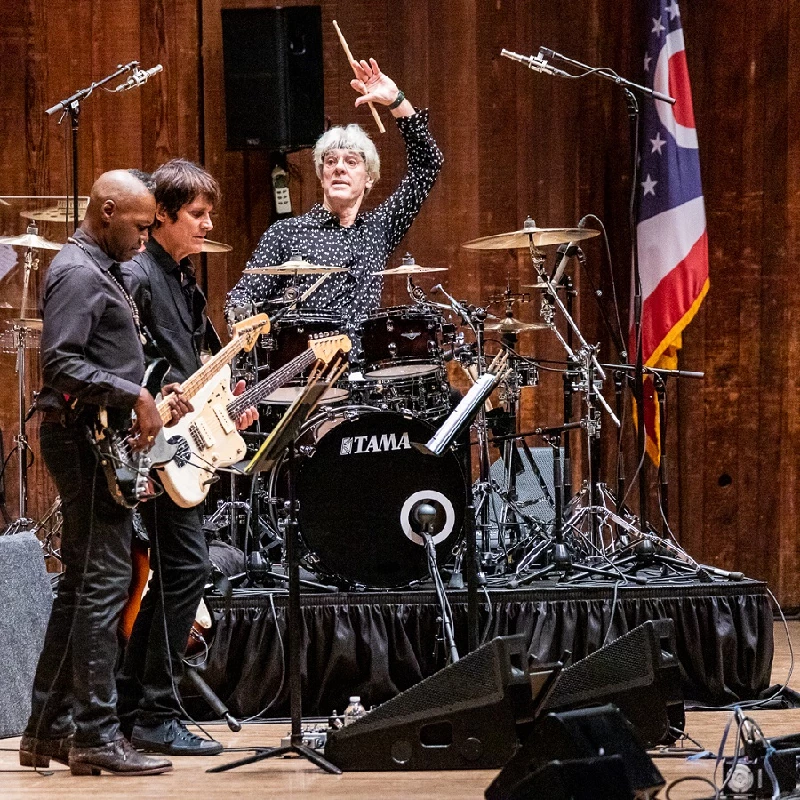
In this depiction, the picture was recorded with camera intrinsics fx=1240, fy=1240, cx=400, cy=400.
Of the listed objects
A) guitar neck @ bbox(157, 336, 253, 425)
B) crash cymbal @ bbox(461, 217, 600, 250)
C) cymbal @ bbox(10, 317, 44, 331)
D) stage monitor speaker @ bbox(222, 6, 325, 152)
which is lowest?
guitar neck @ bbox(157, 336, 253, 425)

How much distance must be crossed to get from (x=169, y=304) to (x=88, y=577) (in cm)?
100

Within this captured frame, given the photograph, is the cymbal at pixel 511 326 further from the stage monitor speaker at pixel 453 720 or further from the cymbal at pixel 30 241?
the stage monitor speaker at pixel 453 720

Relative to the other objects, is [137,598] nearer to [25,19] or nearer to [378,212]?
[378,212]

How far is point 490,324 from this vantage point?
A: 6137 millimetres

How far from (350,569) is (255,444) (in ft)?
2.40

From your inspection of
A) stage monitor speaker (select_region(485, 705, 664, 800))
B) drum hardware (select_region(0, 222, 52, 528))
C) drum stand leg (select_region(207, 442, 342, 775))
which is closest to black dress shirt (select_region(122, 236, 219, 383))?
drum stand leg (select_region(207, 442, 342, 775))

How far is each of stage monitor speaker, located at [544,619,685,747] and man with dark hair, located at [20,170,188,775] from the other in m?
1.30

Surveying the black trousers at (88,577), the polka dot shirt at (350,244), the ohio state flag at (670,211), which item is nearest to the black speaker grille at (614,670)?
the black trousers at (88,577)

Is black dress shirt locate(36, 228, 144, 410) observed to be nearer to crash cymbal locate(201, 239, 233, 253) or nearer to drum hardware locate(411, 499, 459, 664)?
drum hardware locate(411, 499, 459, 664)

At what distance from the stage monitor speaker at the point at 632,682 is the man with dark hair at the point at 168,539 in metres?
1.24

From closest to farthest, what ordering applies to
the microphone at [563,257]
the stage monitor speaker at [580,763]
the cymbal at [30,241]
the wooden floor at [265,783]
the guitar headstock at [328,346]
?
the stage monitor speaker at [580,763]
the wooden floor at [265,783]
the guitar headstock at [328,346]
the microphone at [563,257]
the cymbal at [30,241]

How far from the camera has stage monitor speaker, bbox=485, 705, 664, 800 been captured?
2.81 meters

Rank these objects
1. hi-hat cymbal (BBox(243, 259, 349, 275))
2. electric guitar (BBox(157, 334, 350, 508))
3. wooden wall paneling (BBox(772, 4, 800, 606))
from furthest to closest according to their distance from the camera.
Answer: wooden wall paneling (BBox(772, 4, 800, 606)) → hi-hat cymbal (BBox(243, 259, 349, 275)) → electric guitar (BBox(157, 334, 350, 508))

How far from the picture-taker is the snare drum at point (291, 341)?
536 cm
